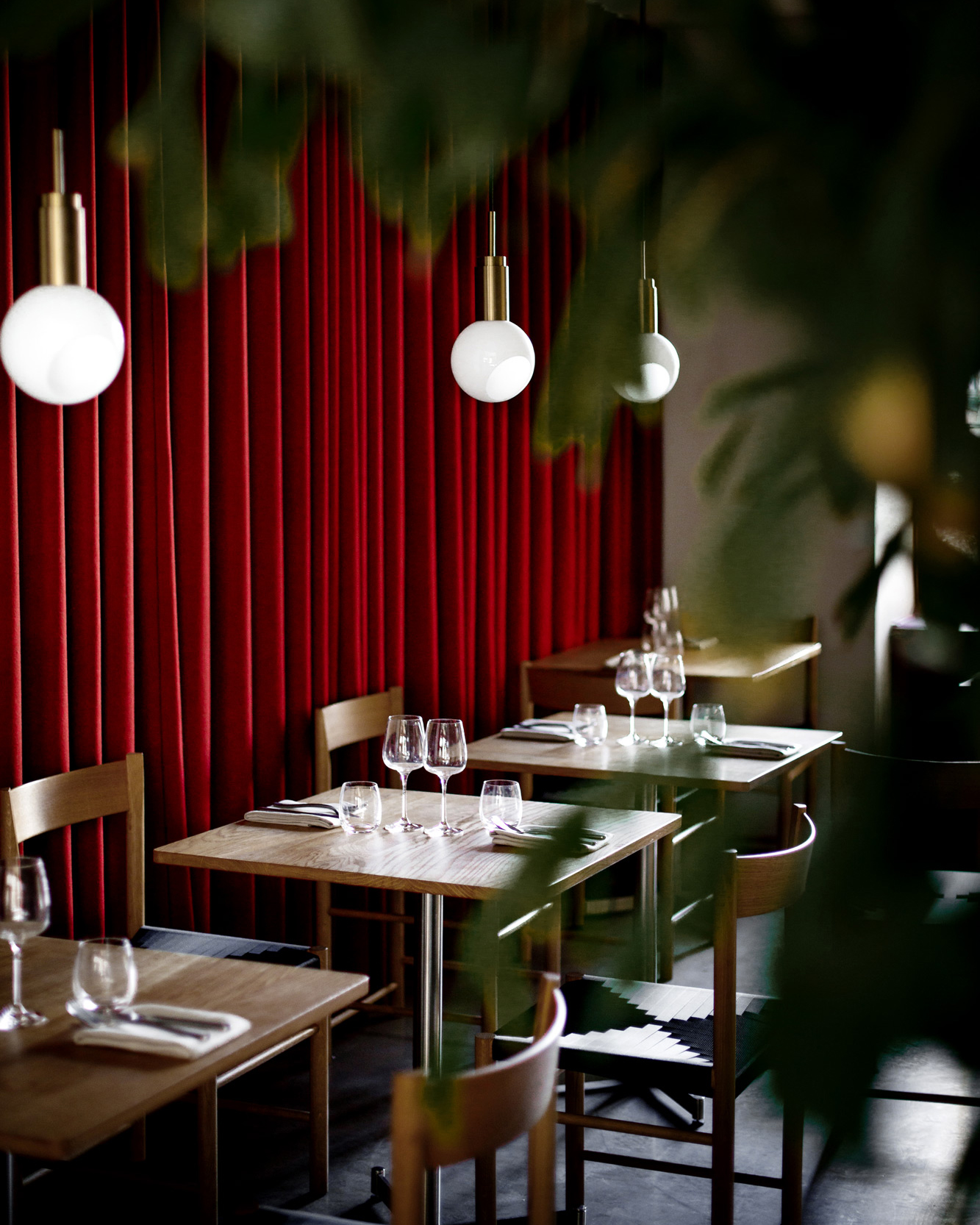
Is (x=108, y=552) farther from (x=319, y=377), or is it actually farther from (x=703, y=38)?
(x=703, y=38)

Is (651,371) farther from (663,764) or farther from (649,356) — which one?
(663,764)

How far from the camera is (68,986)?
1838 millimetres

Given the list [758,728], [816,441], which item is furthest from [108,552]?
[816,441]

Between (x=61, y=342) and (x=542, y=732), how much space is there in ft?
7.16

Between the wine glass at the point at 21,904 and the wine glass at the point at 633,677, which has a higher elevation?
the wine glass at the point at 633,677

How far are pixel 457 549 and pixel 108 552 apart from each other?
4.72 ft

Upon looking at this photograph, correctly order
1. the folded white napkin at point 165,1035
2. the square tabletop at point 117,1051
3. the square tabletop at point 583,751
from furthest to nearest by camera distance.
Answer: the square tabletop at point 583,751 < the folded white napkin at point 165,1035 < the square tabletop at point 117,1051

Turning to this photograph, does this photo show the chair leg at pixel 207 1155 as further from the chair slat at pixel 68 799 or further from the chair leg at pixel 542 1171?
the chair leg at pixel 542 1171

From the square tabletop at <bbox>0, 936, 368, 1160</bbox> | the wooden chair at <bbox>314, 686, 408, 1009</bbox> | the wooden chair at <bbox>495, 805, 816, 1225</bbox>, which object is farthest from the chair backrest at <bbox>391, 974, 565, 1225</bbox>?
the wooden chair at <bbox>314, 686, 408, 1009</bbox>

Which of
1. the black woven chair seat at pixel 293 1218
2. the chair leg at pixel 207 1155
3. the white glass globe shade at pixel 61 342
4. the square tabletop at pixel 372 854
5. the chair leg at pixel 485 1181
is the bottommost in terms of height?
the chair leg at pixel 207 1155

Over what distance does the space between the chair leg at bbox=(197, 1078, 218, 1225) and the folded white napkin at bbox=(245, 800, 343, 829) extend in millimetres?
525

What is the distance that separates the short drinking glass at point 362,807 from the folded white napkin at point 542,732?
3.22ft

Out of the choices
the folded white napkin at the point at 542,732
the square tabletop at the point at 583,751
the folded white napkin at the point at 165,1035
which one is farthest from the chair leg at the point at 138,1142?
the folded white napkin at the point at 542,732

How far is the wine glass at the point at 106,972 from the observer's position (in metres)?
1.62
